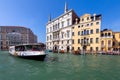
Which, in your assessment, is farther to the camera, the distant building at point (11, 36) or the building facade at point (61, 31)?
the distant building at point (11, 36)

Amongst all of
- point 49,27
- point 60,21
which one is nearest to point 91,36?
point 60,21

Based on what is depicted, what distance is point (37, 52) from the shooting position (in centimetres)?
1598

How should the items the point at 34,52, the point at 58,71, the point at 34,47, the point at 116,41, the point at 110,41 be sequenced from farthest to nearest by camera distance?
the point at 116,41
the point at 110,41
the point at 34,47
the point at 34,52
the point at 58,71

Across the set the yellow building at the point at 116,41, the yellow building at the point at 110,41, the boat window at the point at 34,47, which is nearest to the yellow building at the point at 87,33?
the yellow building at the point at 110,41

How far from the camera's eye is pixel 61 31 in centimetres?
4638

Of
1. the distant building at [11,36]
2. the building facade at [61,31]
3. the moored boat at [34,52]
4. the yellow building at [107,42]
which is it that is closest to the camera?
the moored boat at [34,52]

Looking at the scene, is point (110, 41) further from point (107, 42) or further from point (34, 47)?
point (34, 47)

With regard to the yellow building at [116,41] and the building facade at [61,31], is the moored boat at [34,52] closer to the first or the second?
the yellow building at [116,41]

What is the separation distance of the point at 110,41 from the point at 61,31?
744 inches

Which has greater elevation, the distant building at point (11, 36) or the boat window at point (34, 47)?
the distant building at point (11, 36)

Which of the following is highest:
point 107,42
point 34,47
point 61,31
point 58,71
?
point 61,31

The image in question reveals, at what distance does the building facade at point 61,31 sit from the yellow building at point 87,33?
2494 millimetres

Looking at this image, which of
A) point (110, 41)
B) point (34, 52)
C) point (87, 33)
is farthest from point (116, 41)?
point (34, 52)

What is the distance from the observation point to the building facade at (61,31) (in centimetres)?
4259
